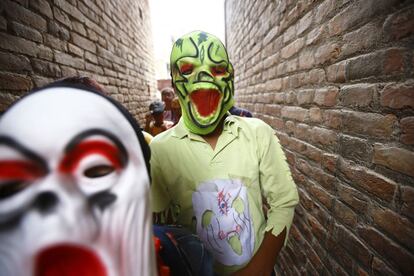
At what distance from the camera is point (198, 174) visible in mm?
1097

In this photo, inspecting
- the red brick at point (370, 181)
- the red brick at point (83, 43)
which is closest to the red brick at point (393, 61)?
the red brick at point (370, 181)

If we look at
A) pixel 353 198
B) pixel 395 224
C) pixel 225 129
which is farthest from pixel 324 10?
pixel 395 224

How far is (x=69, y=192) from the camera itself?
0.44 meters

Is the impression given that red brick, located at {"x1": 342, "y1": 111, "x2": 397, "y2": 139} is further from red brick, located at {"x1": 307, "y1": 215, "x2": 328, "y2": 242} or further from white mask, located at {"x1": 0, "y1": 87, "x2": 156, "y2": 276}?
white mask, located at {"x1": 0, "y1": 87, "x2": 156, "y2": 276}

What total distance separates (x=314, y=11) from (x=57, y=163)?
1682mm

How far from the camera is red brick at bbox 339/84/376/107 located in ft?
3.44

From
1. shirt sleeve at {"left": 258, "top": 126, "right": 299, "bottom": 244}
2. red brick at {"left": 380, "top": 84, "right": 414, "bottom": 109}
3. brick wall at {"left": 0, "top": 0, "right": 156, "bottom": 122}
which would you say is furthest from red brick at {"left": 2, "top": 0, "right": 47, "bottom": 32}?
red brick at {"left": 380, "top": 84, "right": 414, "bottom": 109}

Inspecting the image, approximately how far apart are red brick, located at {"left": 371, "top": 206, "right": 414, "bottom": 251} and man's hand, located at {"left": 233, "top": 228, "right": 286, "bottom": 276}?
44 centimetres

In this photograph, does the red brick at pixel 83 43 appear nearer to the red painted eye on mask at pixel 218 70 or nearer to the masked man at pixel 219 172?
the masked man at pixel 219 172

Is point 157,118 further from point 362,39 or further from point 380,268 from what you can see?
point 380,268

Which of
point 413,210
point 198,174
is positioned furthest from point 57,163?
point 413,210

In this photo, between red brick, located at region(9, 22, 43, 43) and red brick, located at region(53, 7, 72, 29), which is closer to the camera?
red brick, located at region(9, 22, 43, 43)

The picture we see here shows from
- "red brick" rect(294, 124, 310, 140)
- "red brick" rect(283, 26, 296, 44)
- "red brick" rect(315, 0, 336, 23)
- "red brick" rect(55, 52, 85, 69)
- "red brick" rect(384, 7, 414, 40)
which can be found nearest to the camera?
"red brick" rect(384, 7, 414, 40)

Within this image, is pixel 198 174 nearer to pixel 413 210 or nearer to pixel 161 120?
pixel 413 210
